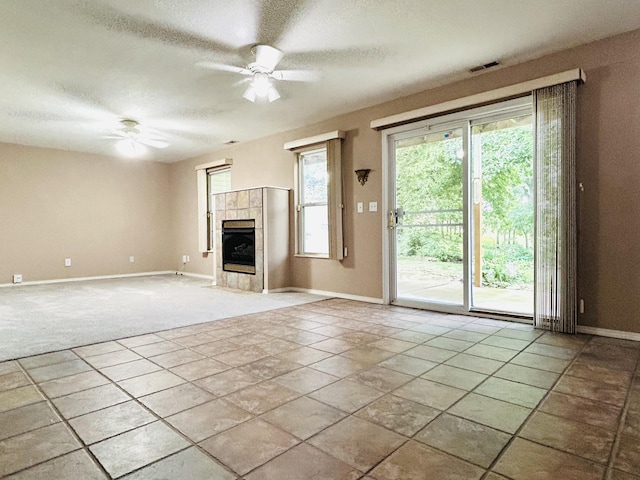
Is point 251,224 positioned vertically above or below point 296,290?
above

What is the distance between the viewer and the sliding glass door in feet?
13.1

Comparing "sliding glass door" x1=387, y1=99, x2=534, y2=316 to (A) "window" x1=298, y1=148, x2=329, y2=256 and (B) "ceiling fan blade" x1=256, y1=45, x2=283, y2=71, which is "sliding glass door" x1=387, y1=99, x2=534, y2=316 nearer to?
(A) "window" x1=298, y1=148, x2=329, y2=256

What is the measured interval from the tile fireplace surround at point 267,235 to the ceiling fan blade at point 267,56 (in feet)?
8.06

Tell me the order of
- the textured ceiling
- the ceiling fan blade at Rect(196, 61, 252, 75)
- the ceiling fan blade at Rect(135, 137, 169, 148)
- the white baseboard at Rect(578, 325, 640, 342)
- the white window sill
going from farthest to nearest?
1. the ceiling fan blade at Rect(135, 137, 169, 148)
2. the white window sill
3. the ceiling fan blade at Rect(196, 61, 252, 75)
4. the white baseboard at Rect(578, 325, 640, 342)
5. the textured ceiling

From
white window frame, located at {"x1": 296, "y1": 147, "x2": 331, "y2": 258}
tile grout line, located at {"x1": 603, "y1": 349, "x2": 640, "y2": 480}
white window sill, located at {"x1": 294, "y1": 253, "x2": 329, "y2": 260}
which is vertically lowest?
tile grout line, located at {"x1": 603, "y1": 349, "x2": 640, "y2": 480}

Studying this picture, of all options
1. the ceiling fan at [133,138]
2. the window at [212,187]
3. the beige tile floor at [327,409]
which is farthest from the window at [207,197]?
the beige tile floor at [327,409]

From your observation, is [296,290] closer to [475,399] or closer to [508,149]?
[508,149]

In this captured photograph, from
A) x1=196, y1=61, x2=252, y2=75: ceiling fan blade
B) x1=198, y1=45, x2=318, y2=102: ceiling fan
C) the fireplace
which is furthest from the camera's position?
the fireplace

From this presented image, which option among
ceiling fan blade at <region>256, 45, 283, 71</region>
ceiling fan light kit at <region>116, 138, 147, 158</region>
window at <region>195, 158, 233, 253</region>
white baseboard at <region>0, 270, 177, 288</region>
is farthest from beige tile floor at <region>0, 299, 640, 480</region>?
white baseboard at <region>0, 270, 177, 288</region>

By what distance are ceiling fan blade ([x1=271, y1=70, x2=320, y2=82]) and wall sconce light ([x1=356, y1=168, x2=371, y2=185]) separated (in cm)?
130

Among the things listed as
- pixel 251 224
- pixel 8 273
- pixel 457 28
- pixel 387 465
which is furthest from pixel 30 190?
pixel 387 465

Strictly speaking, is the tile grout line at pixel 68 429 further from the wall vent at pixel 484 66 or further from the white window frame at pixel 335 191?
the wall vent at pixel 484 66

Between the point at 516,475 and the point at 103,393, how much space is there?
6.73 ft

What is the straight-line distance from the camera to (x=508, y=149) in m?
4.14
